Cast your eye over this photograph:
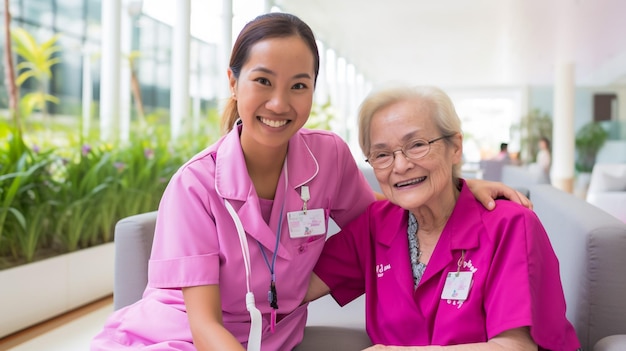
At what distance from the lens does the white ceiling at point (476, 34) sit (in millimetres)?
8930

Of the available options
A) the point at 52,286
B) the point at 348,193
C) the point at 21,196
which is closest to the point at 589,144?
the point at 52,286

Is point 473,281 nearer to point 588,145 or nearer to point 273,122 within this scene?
point 273,122

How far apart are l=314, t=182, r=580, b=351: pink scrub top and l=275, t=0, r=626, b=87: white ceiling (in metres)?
4.96

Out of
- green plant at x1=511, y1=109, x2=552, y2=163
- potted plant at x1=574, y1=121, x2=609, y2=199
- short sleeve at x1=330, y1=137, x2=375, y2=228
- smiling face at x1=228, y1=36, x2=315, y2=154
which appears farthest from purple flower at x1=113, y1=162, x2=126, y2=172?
green plant at x1=511, y1=109, x2=552, y2=163

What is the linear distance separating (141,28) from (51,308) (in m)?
3.30

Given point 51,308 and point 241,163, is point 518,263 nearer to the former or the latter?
point 241,163

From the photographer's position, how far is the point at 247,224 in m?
1.38

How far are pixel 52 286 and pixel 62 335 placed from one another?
0.41 meters

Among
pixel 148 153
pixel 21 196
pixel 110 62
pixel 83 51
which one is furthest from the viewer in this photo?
pixel 83 51

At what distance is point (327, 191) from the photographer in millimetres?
1627

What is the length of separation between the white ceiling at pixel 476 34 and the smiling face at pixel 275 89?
5.07 m

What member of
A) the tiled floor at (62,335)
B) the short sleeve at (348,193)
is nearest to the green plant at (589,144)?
the tiled floor at (62,335)

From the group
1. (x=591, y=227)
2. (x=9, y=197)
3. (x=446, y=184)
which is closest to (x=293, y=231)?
(x=446, y=184)

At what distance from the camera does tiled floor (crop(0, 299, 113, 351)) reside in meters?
2.80
